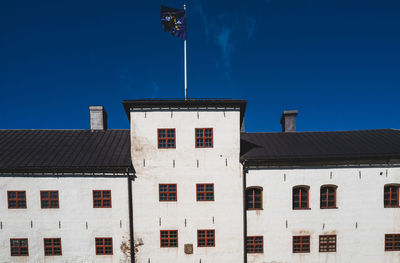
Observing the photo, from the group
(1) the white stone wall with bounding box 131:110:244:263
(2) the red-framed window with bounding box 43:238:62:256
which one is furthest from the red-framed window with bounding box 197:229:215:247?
(2) the red-framed window with bounding box 43:238:62:256

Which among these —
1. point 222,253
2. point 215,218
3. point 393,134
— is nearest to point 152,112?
point 215,218

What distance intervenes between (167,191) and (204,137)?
529cm

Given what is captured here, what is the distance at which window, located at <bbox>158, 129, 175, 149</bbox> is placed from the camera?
43.1ft

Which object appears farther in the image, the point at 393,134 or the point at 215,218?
the point at 393,134

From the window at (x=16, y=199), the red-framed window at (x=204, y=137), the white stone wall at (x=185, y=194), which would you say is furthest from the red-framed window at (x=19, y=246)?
the red-framed window at (x=204, y=137)

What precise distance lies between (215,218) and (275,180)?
578 centimetres

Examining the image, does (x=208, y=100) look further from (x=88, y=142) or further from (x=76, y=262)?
(x=76, y=262)

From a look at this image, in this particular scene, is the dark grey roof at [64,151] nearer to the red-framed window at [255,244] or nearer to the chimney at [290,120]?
the red-framed window at [255,244]

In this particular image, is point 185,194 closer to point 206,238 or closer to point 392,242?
point 206,238

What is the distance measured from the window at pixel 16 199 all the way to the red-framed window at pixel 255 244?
18.1 m

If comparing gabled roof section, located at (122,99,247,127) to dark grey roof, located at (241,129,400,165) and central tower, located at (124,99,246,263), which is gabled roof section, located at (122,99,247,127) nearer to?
central tower, located at (124,99,246,263)

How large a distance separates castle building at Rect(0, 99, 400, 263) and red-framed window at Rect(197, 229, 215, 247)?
81 mm

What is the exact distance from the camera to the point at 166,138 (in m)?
13.1

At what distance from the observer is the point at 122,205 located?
41.9 feet
